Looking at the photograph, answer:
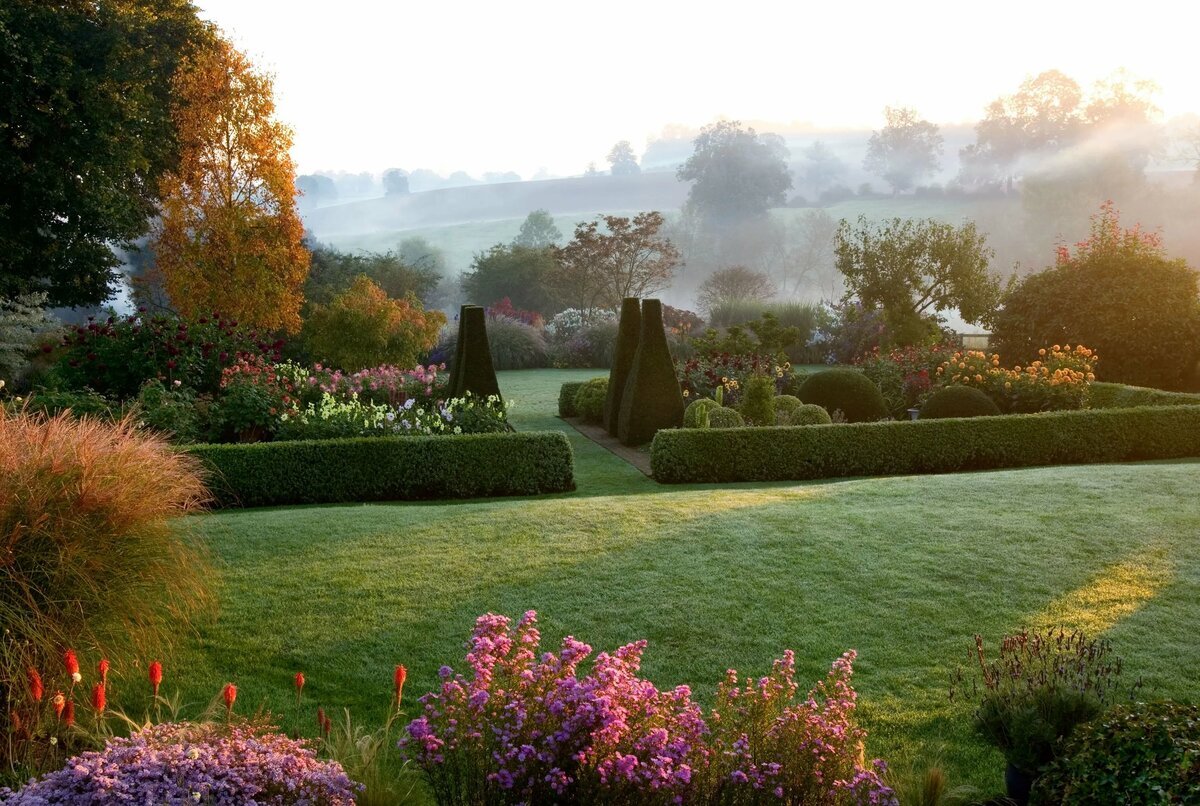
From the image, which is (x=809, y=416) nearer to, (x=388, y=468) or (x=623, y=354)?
(x=623, y=354)

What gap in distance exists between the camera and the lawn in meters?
5.27

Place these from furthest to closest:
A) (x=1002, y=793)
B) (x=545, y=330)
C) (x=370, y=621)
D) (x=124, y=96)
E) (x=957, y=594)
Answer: (x=545, y=330) → (x=124, y=96) → (x=957, y=594) → (x=370, y=621) → (x=1002, y=793)

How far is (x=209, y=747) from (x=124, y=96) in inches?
885

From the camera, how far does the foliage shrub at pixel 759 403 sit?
13836mm

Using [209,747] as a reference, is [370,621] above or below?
below

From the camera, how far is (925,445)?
12.2 metres

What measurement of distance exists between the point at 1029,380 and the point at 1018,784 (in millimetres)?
12308

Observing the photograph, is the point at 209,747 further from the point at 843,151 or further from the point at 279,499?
the point at 843,151

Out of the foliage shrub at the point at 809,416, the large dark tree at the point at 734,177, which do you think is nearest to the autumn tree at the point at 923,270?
the foliage shrub at the point at 809,416

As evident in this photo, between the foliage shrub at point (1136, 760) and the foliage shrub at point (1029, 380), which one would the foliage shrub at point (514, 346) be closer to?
the foliage shrub at point (1029, 380)

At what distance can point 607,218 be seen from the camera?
35.0 meters

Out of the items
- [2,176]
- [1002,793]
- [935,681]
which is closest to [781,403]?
[935,681]

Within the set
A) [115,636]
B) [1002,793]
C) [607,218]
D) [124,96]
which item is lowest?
[1002,793]

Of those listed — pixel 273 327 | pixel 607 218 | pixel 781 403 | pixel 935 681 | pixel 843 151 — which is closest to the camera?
pixel 935 681
